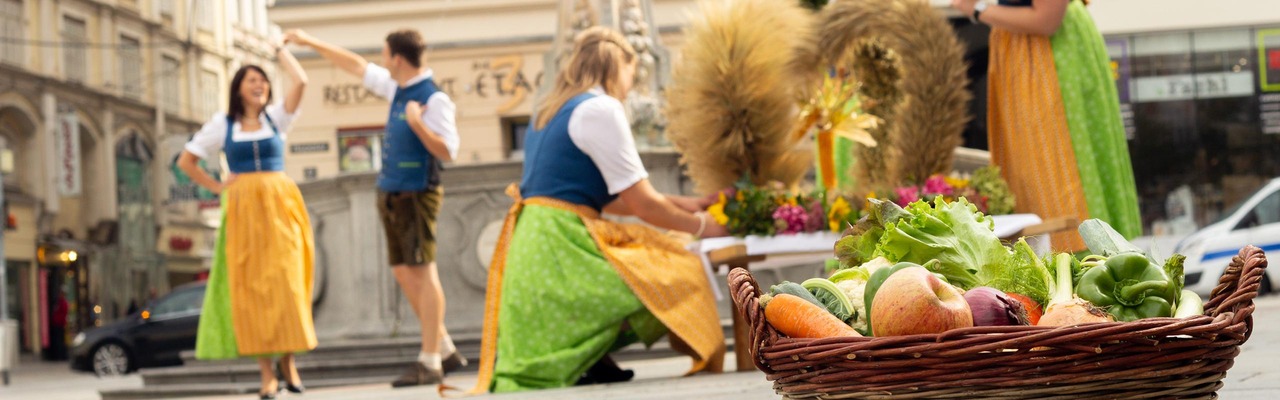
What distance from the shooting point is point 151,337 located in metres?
20.2

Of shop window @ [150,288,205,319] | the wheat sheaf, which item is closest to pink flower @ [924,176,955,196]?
the wheat sheaf

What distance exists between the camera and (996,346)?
81.0 inches

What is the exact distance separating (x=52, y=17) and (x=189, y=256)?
908 cm

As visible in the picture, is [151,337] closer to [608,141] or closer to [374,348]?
[374,348]

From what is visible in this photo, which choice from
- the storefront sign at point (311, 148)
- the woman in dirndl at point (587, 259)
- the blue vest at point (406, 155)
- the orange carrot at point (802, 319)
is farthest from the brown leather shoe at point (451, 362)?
the storefront sign at point (311, 148)

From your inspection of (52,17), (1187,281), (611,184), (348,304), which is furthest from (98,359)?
(52,17)

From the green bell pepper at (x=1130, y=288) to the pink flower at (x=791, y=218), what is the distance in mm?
3522

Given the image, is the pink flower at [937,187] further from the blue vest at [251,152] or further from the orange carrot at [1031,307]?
the blue vest at [251,152]

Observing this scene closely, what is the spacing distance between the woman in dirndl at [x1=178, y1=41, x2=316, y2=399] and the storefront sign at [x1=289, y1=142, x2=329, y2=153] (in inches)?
932

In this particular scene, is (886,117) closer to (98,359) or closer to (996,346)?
(996,346)

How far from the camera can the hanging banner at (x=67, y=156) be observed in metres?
36.2

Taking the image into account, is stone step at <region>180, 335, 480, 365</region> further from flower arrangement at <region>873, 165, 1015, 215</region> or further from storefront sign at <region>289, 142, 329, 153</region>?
storefront sign at <region>289, 142, 329, 153</region>

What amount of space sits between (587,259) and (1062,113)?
1727mm

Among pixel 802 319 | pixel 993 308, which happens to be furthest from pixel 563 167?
pixel 993 308
